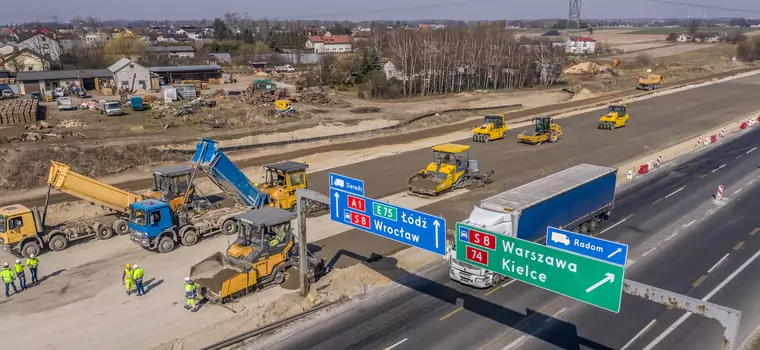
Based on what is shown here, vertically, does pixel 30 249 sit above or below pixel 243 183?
below

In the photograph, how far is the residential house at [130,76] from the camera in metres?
80.6

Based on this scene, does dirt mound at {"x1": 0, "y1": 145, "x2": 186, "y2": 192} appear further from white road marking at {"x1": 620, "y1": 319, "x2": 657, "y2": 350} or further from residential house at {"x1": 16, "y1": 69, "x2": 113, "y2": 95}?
residential house at {"x1": 16, "y1": 69, "x2": 113, "y2": 95}

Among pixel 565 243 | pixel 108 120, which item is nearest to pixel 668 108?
pixel 565 243

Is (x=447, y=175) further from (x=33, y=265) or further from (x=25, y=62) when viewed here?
(x=25, y=62)

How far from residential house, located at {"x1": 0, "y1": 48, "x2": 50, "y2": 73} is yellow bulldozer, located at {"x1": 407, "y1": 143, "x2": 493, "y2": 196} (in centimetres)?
9093

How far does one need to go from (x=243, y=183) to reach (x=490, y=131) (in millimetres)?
28249

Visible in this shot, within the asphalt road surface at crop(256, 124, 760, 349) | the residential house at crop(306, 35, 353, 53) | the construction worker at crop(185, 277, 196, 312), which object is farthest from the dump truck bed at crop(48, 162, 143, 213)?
the residential house at crop(306, 35, 353, 53)

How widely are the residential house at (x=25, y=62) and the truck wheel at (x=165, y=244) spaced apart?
89.7 m

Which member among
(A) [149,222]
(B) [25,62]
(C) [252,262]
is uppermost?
(B) [25,62]

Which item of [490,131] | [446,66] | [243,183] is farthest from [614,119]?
[243,183]

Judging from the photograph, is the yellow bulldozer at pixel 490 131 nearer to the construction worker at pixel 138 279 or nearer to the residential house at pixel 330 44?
the construction worker at pixel 138 279

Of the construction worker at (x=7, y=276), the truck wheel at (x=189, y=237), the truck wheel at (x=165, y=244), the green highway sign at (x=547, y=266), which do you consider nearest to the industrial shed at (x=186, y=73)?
the truck wheel at (x=189, y=237)

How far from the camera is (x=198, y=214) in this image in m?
28.0

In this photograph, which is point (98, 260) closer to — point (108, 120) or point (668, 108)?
point (108, 120)
